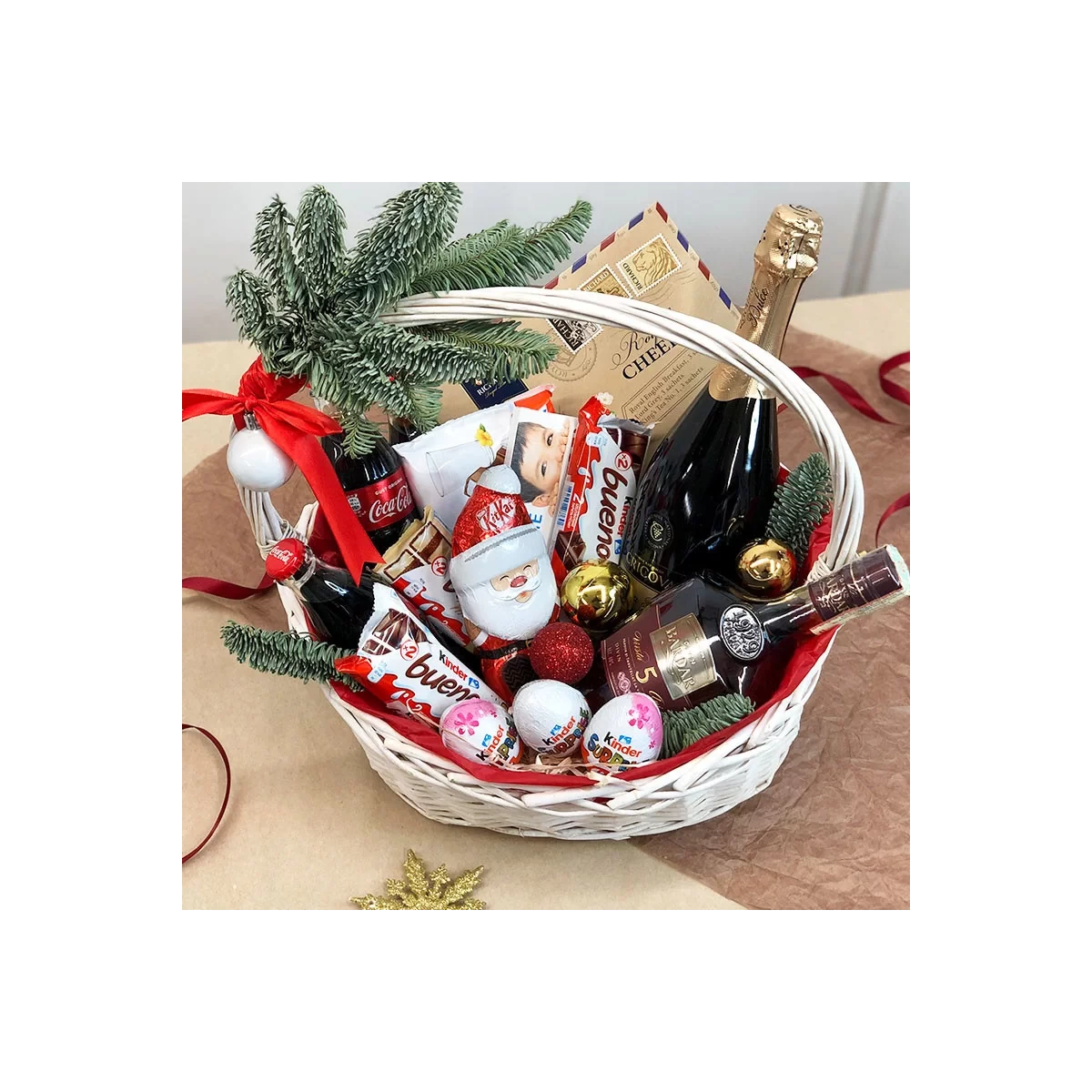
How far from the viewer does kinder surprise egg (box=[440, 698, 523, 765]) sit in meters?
0.86

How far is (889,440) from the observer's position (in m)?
1.43

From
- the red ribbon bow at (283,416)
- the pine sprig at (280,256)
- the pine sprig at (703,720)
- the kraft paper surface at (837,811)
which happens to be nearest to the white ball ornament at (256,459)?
the red ribbon bow at (283,416)

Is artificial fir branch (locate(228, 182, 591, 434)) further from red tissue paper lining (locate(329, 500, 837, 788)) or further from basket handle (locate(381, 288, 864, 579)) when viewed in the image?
red tissue paper lining (locate(329, 500, 837, 788))

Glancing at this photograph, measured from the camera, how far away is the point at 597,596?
100cm

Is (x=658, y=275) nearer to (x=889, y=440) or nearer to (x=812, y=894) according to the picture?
(x=889, y=440)

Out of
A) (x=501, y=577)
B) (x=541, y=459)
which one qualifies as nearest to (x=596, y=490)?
(x=541, y=459)

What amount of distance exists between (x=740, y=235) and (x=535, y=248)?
1.07 m

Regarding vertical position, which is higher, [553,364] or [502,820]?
[553,364]

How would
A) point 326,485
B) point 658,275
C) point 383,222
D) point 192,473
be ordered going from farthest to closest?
1. point 192,473
2. point 658,275
3. point 326,485
4. point 383,222

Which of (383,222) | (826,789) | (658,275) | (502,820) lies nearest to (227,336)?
(658,275)

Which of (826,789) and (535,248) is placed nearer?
(535,248)

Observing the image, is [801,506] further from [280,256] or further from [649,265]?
[280,256]

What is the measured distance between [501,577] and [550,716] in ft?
0.50

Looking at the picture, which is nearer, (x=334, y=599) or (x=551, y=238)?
(x=551, y=238)
